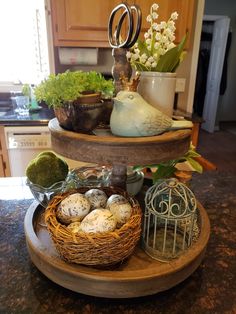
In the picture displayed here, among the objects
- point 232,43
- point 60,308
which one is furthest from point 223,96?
point 60,308

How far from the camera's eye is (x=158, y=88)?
0.67 metres

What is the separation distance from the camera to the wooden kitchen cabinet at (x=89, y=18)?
1918 millimetres

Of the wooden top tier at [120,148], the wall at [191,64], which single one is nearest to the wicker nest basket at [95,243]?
the wooden top tier at [120,148]

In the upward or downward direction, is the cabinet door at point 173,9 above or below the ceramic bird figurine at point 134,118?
above

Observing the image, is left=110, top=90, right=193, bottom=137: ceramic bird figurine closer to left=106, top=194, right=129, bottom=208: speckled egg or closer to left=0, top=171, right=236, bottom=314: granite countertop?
left=106, top=194, right=129, bottom=208: speckled egg

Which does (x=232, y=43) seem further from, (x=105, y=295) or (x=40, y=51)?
(x=105, y=295)

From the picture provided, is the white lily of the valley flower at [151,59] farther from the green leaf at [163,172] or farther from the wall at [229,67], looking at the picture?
the wall at [229,67]

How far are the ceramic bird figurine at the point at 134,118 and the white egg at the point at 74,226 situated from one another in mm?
230

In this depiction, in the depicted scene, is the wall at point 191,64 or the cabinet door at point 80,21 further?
the wall at point 191,64

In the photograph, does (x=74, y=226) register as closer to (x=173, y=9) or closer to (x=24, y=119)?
(x=24, y=119)

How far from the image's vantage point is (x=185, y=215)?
617mm

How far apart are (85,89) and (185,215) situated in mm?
398

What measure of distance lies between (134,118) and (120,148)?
0.26 feet

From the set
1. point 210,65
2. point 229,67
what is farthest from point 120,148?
point 229,67
